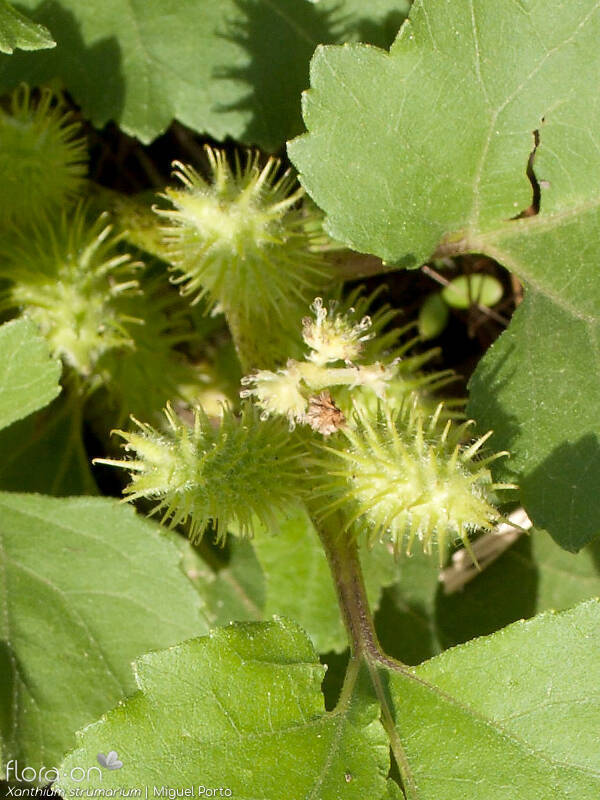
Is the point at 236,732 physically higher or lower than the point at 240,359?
lower

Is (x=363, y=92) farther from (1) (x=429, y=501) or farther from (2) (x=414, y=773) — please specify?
(2) (x=414, y=773)

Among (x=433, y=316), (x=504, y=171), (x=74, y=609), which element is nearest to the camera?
(x=504, y=171)

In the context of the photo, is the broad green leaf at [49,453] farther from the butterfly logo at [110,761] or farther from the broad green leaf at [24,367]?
the butterfly logo at [110,761]

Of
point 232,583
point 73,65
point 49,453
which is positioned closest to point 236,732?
point 232,583

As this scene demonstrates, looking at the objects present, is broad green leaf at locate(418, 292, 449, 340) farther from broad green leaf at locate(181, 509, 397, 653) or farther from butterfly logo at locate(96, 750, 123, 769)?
butterfly logo at locate(96, 750, 123, 769)

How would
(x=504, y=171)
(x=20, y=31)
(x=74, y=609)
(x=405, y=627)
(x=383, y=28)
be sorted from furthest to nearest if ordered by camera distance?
1. (x=405, y=627)
2. (x=383, y=28)
3. (x=74, y=609)
4. (x=504, y=171)
5. (x=20, y=31)

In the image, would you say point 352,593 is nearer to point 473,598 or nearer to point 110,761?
point 110,761

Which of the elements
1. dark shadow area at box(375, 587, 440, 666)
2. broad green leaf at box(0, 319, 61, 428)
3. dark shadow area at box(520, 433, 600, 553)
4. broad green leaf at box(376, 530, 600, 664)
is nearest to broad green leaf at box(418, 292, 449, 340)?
broad green leaf at box(376, 530, 600, 664)

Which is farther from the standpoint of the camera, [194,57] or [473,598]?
[473,598]

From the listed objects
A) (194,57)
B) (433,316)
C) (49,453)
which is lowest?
(49,453)
